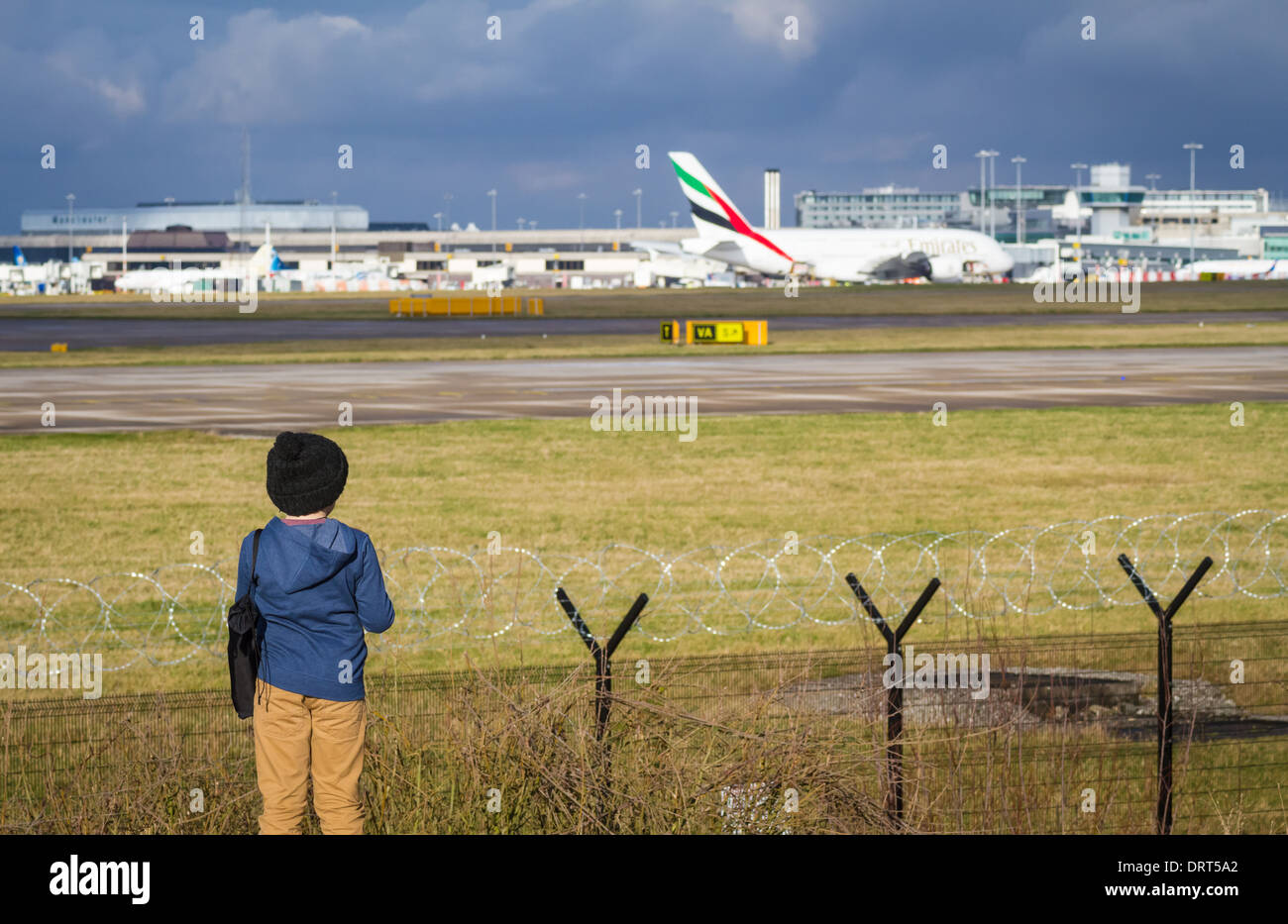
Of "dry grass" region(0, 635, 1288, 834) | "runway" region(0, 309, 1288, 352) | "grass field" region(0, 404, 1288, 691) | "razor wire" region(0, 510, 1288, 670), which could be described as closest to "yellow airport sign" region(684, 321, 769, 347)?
"runway" region(0, 309, 1288, 352)

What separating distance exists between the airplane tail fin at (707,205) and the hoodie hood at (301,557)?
4719 inches

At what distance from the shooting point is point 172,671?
16.2 metres

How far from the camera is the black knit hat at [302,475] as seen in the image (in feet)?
23.4

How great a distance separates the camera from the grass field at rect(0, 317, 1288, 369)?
6500 centimetres

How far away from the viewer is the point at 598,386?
1928 inches

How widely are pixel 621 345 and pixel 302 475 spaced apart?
66545 millimetres

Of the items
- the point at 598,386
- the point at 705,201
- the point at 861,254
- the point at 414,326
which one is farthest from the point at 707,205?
the point at 598,386

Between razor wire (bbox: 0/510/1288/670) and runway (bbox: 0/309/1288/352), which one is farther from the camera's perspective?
runway (bbox: 0/309/1288/352)

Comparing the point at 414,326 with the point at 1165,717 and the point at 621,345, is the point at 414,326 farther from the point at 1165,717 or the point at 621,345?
the point at 1165,717

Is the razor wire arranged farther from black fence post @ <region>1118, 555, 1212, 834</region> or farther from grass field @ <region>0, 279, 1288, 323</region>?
grass field @ <region>0, 279, 1288, 323</region>

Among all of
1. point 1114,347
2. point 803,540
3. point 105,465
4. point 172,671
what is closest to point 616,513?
point 803,540

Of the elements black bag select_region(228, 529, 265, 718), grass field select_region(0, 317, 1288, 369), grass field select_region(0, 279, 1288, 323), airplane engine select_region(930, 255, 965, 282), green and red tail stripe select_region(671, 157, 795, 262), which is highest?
green and red tail stripe select_region(671, 157, 795, 262)

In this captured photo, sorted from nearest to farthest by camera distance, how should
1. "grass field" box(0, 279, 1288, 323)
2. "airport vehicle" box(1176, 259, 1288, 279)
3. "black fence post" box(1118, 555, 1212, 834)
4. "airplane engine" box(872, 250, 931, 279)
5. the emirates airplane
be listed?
1. "black fence post" box(1118, 555, 1212, 834)
2. "grass field" box(0, 279, 1288, 323)
3. the emirates airplane
4. "airplane engine" box(872, 250, 931, 279)
5. "airport vehicle" box(1176, 259, 1288, 279)
